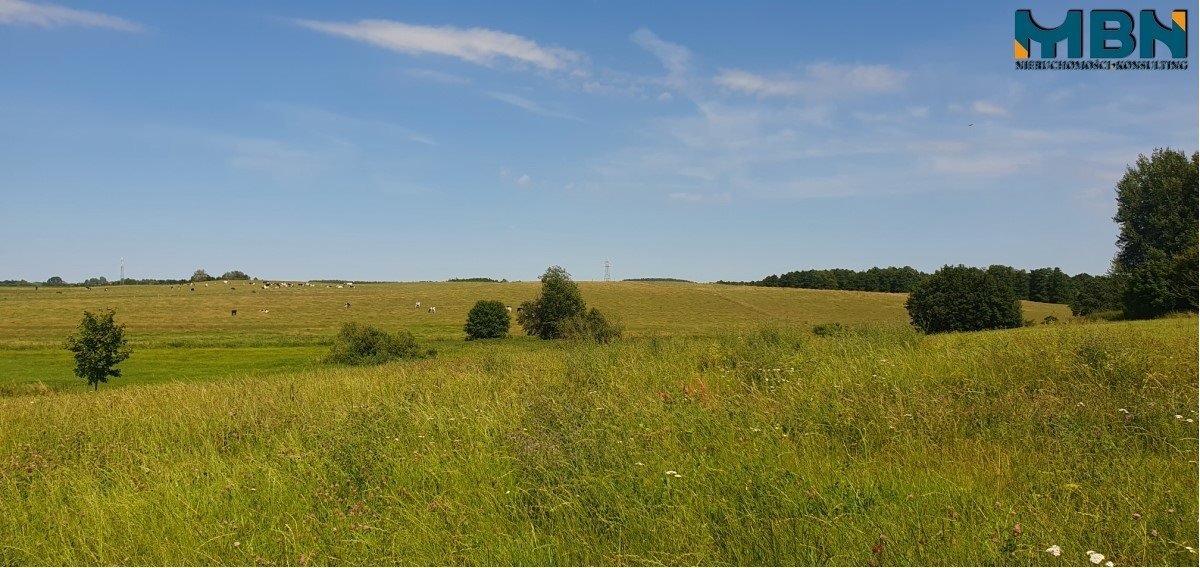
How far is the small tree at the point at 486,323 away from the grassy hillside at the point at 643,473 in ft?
233

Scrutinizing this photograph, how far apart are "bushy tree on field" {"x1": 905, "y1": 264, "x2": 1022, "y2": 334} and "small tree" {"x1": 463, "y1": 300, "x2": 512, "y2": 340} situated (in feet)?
147

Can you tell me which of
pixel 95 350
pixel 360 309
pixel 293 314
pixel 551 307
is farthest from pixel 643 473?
pixel 360 309

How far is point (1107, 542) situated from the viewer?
11.5 ft

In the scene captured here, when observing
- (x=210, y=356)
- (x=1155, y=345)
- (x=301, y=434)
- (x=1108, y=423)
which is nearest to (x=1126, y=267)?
(x=1155, y=345)

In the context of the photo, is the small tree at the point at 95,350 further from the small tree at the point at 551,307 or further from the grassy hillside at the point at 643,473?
the grassy hillside at the point at 643,473

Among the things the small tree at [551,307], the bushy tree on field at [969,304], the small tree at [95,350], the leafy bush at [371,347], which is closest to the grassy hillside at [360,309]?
the bushy tree on field at [969,304]

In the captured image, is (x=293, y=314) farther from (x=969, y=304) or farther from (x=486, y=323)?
(x=969, y=304)

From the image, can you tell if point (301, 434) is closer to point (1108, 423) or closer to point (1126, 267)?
point (1108, 423)

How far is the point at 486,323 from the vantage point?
78875 mm

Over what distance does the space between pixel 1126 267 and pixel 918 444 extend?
70488 millimetres

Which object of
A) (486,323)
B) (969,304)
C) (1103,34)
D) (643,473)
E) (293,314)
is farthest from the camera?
(293,314)

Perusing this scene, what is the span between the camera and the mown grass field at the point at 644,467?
3.78 m

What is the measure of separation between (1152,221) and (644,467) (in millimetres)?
69437

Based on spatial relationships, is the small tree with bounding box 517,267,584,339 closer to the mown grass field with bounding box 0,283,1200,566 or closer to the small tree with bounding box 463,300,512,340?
the small tree with bounding box 463,300,512,340
